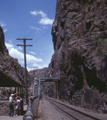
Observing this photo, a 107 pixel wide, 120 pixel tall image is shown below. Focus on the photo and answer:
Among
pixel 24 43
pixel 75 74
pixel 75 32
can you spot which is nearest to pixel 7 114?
pixel 24 43

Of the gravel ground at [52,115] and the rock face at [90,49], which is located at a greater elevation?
the rock face at [90,49]

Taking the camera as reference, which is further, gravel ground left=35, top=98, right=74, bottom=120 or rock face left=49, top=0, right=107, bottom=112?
rock face left=49, top=0, right=107, bottom=112

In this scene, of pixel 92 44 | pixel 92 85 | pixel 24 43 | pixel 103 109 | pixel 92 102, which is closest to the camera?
pixel 103 109

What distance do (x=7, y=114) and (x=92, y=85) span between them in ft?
40.8

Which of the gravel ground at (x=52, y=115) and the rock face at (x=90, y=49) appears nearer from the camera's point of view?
the gravel ground at (x=52, y=115)

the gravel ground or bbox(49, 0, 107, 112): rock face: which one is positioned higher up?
bbox(49, 0, 107, 112): rock face

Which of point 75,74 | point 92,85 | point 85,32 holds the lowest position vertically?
point 92,85

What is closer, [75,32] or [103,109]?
[103,109]

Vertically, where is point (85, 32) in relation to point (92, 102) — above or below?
above

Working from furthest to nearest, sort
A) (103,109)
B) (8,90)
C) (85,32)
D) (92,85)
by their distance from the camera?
(8,90) < (85,32) < (92,85) < (103,109)

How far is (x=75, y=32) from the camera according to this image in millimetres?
36250

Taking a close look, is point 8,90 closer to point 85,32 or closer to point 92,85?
point 85,32

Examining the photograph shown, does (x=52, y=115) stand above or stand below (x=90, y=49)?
below

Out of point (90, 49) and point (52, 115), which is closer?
point (52, 115)
